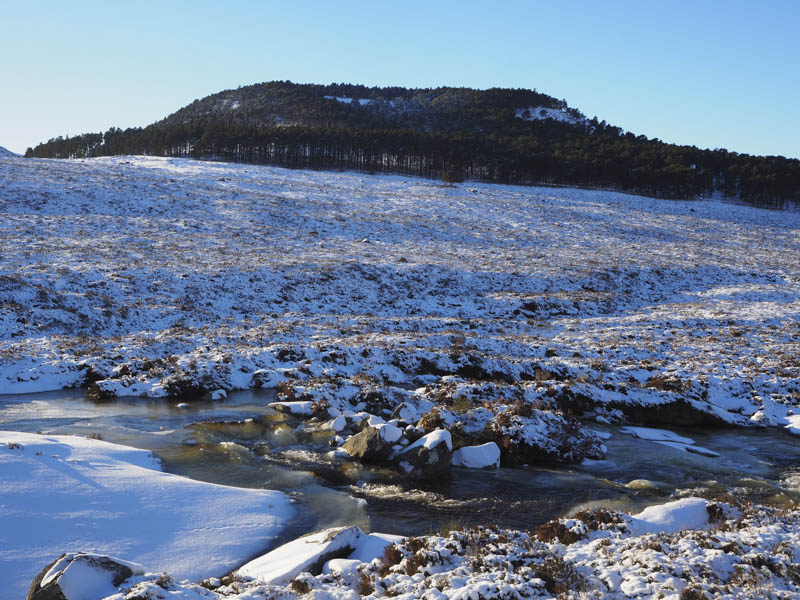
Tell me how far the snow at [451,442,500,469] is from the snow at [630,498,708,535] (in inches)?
150

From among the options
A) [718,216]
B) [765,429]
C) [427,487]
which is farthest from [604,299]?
[718,216]

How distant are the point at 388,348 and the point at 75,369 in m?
11.2

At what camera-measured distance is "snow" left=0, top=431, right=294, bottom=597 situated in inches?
261

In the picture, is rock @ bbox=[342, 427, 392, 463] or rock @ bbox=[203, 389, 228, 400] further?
rock @ bbox=[203, 389, 228, 400]

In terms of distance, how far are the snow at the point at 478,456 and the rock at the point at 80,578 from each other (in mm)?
7382

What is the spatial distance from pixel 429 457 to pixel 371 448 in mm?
1410

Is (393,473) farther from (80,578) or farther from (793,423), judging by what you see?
(793,423)

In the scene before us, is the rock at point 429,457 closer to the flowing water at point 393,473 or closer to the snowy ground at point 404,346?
the snowy ground at point 404,346

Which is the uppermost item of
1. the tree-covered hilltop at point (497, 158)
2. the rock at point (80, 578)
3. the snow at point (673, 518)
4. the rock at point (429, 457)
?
the tree-covered hilltop at point (497, 158)

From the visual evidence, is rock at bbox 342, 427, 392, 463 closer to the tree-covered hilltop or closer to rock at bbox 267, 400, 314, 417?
rock at bbox 267, 400, 314, 417

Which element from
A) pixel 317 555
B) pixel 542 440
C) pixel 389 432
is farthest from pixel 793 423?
pixel 317 555

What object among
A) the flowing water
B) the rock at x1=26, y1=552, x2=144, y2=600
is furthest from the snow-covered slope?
the rock at x1=26, y1=552, x2=144, y2=600

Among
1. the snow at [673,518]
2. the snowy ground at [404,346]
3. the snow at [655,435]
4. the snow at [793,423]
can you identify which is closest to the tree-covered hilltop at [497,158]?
the snowy ground at [404,346]

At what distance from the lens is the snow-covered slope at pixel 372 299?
17.2 meters
